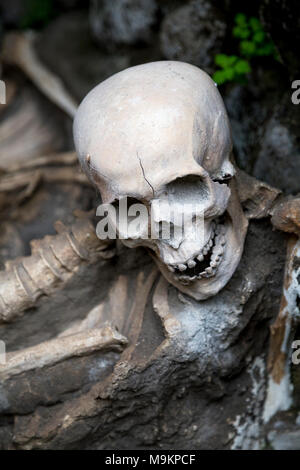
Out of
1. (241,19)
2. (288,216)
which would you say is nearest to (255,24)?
(241,19)

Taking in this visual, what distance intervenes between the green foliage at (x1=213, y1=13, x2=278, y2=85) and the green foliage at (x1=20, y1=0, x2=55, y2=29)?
128cm

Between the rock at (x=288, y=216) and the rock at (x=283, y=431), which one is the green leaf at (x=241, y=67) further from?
the rock at (x=283, y=431)

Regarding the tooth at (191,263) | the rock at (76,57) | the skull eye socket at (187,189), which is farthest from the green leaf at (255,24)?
the tooth at (191,263)

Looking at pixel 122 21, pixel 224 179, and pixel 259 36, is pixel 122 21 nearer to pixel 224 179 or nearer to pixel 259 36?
pixel 259 36

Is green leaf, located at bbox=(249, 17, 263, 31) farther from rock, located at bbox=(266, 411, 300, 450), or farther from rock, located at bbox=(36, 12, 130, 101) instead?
rock, located at bbox=(266, 411, 300, 450)

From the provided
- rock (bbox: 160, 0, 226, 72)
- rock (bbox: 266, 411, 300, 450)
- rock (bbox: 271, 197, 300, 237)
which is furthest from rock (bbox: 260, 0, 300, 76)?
rock (bbox: 266, 411, 300, 450)

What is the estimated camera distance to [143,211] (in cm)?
168

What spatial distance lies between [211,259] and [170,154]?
0.34 meters

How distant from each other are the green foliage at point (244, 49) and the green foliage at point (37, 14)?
4.20ft

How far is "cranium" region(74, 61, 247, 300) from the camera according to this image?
1.53 m

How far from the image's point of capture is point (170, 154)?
5.02ft

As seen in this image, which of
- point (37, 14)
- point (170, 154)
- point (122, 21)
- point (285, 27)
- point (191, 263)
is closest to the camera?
point (170, 154)

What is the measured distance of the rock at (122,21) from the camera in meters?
2.60

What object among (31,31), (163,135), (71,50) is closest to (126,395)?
(163,135)
